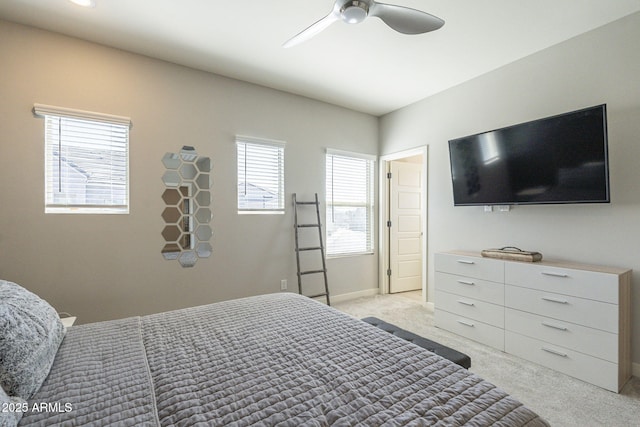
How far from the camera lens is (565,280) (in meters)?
2.23

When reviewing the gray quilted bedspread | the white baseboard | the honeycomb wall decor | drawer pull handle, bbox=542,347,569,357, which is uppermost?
the honeycomb wall decor

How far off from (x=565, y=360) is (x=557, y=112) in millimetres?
2066

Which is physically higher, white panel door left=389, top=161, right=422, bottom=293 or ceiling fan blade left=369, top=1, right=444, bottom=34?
ceiling fan blade left=369, top=1, right=444, bottom=34

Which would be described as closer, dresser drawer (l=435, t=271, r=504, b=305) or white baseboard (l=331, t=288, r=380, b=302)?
dresser drawer (l=435, t=271, r=504, b=305)

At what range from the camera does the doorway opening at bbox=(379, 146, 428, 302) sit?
443cm

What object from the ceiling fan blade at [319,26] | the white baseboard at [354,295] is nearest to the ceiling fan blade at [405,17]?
the ceiling fan blade at [319,26]

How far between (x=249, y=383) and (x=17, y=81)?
9.84 feet

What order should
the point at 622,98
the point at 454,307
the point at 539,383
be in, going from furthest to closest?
1. the point at 454,307
2. the point at 622,98
3. the point at 539,383

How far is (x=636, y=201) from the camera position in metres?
2.19

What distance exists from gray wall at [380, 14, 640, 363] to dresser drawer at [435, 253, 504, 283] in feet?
1.38

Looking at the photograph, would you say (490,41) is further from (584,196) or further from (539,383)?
(539,383)

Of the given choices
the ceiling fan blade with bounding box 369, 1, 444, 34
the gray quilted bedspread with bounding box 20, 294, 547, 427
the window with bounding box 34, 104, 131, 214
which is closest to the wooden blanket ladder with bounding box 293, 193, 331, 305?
the window with bounding box 34, 104, 131, 214

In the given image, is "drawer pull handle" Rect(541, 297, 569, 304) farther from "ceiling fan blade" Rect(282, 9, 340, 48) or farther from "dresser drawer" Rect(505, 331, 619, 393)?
"ceiling fan blade" Rect(282, 9, 340, 48)

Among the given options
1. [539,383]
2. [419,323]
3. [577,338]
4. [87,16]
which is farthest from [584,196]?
[87,16]
